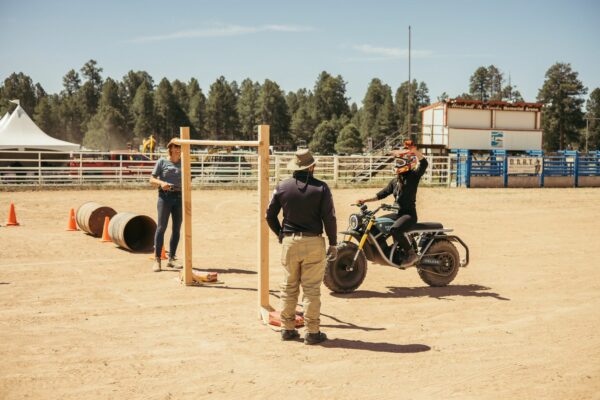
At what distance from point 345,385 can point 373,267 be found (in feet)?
17.8

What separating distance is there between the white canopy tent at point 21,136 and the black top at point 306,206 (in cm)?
2640

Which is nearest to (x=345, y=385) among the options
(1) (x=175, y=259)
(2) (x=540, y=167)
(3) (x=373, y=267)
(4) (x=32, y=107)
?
(3) (x=373, y=267)

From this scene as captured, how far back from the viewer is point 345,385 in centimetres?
491

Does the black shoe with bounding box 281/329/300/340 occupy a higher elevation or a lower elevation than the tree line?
lower

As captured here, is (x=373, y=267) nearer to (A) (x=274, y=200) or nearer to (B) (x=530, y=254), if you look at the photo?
(B) (x=530, y=254)

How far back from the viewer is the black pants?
8305 millimetres

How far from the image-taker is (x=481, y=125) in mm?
39938

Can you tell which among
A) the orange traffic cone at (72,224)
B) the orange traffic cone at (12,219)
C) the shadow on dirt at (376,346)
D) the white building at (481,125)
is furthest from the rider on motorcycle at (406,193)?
the white building at (481,125)

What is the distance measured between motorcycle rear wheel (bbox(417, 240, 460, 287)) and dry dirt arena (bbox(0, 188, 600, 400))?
18cm

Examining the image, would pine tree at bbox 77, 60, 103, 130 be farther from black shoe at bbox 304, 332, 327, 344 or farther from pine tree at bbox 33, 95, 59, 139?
black shoe at bbox 304, 332, 327, 344

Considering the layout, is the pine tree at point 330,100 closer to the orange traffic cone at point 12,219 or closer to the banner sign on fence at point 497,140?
the banner sign on fence at point 497,140

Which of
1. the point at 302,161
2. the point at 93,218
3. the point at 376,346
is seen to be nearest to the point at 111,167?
the point at 93,218

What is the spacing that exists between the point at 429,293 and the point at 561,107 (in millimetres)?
94333

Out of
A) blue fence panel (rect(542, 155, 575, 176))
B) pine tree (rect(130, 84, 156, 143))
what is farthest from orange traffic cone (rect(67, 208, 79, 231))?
pine tree (rect(130, 84, 156, 143))
